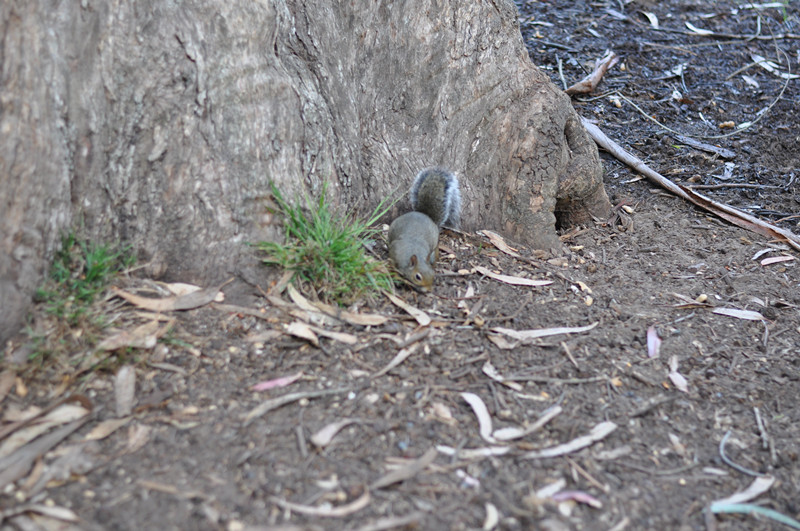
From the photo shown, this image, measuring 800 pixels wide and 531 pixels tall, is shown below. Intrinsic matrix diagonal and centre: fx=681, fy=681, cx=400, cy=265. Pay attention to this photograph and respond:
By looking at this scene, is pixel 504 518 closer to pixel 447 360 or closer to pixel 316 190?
pixel 447 360

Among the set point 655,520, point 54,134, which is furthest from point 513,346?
point 54,134

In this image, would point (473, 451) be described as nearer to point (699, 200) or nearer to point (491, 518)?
point (491, 518)

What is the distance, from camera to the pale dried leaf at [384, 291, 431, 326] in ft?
10.3

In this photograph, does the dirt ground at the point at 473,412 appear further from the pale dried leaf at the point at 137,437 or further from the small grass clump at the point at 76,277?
the small grass clump at the point at 76,277

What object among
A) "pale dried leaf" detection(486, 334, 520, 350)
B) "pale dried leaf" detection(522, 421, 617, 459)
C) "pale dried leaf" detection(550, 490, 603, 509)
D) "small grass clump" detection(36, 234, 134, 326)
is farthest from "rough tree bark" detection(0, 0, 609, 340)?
"pale dried leaf" detection(550, 490, 603, 509)

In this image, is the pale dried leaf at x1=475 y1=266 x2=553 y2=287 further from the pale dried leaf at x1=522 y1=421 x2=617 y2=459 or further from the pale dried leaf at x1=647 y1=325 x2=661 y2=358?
the pale dried leaf at x1=522 y1=421 x2=617 y2=459

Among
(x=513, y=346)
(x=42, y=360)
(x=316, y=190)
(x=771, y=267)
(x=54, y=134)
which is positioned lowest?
(x=771, y=267)

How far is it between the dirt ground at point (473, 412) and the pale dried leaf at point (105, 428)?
0.02m

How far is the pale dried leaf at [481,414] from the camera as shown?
2.56 m

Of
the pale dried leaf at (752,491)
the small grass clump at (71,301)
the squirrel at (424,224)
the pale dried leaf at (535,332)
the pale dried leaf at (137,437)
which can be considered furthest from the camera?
the squirrel at (424,224)

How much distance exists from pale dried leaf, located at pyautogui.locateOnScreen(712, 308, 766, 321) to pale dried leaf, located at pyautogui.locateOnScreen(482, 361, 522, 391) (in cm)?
145

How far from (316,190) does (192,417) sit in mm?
1341

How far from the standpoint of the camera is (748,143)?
5.68 m

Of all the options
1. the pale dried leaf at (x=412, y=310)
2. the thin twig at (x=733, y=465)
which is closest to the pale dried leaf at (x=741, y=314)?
the thin twig at (x=733, y=465)
